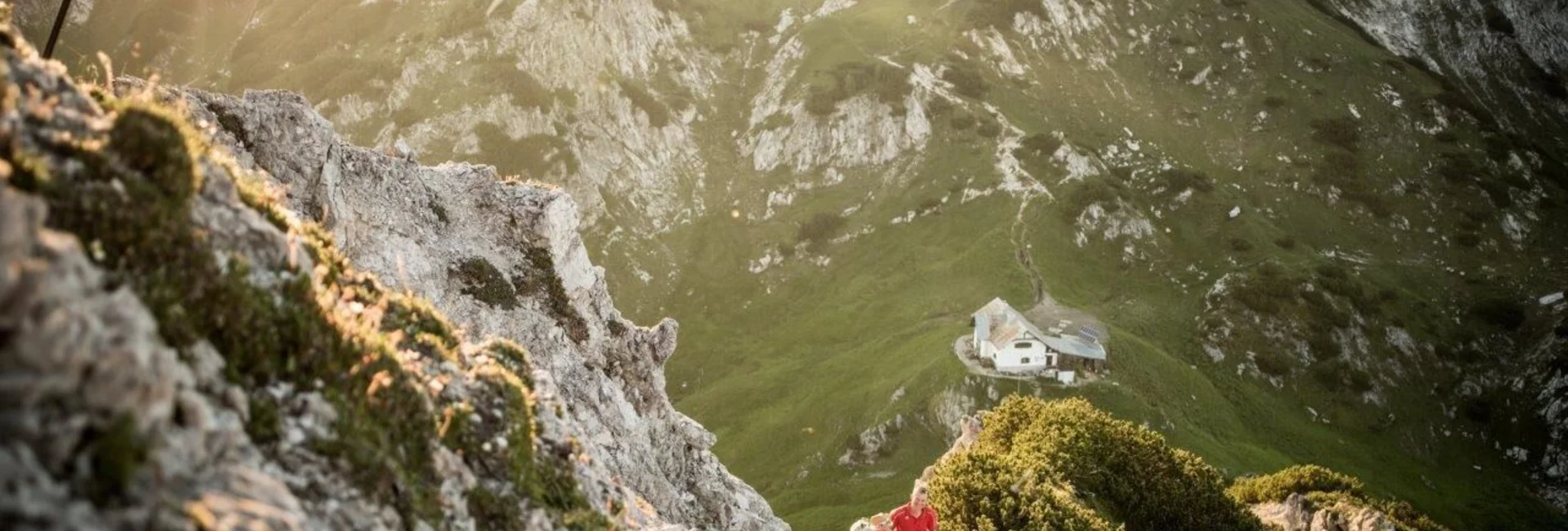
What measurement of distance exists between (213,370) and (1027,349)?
247 ft

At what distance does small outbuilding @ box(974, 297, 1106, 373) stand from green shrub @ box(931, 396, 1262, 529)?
3158cm

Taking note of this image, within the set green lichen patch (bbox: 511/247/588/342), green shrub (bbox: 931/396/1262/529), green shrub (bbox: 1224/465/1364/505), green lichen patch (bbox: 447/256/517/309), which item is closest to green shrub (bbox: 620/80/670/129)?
green shrub (bbox: 931/396/1262/529)

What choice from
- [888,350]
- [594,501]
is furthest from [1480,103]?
[594,501]

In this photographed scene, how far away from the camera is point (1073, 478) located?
3744 cm

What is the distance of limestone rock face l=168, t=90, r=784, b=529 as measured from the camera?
2469cm

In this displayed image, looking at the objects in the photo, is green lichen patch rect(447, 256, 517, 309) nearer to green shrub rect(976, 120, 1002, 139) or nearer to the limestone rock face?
the limestone rock face

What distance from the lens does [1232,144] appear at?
12631 centimetres

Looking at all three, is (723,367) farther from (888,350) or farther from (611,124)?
(611,124)

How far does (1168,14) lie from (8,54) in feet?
547

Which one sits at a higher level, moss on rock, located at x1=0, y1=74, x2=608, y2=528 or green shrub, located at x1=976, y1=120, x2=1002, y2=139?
green shrub, located at x1=976, y1=120, x2=1002, y2=139

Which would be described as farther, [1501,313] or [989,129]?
[989,129]

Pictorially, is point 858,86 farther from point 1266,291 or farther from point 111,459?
point 111,459

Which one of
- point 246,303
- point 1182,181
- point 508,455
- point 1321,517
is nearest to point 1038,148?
point 1182,181

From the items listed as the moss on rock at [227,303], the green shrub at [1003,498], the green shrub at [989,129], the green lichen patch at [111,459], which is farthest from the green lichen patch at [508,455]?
the green shrub at [989,129]
